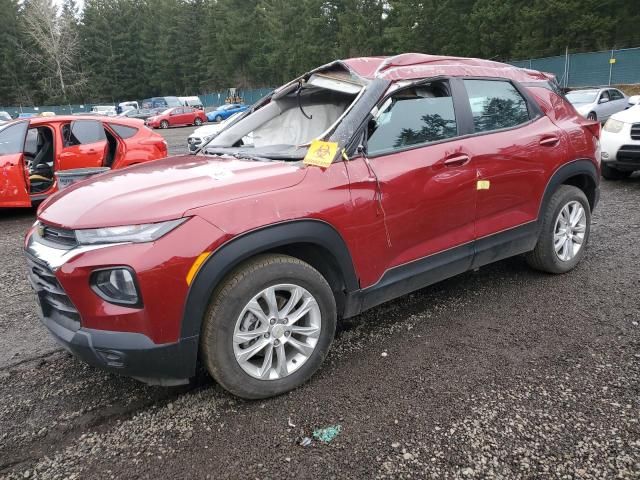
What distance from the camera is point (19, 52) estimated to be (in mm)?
61312

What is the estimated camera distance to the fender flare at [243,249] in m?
2.25

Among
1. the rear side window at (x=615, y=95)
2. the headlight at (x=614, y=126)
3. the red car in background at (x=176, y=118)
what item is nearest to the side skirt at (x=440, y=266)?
the headlight at (x=614, y=126)

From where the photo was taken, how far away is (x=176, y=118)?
3359 cm

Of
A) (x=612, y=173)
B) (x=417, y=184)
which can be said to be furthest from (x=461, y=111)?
Answer: (x=612, y=173)

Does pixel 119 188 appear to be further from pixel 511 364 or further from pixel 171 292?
pixel 511 364

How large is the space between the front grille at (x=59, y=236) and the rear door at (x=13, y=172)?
5239 millimetres

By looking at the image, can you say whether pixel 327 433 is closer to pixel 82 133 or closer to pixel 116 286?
pixel 116 286

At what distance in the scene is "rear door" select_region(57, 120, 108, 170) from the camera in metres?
7.44

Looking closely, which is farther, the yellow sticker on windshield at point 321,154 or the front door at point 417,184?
the front door at point 417,184

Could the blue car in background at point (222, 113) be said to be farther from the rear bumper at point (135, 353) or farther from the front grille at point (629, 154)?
the rear bumper at point (135, 353)

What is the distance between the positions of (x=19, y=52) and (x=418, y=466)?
2961 inches

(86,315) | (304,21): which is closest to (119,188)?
(86,315)

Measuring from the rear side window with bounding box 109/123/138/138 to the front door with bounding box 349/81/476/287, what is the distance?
626 cm

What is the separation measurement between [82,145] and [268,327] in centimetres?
650
